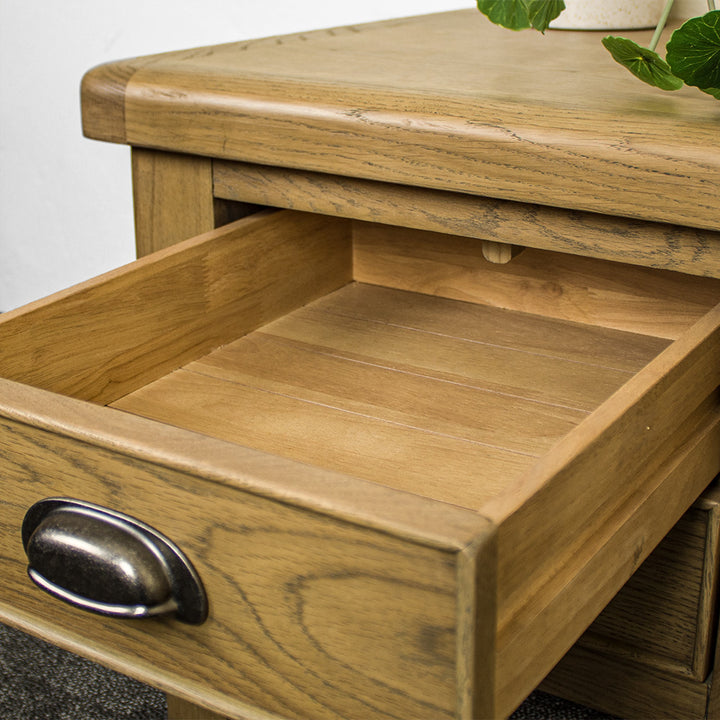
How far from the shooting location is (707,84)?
57 cm

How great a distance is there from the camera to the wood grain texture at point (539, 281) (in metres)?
0.78

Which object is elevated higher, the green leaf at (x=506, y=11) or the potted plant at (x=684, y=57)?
the green leaf at (x=506, y=11)

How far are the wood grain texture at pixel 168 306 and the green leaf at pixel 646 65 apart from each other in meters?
0.29

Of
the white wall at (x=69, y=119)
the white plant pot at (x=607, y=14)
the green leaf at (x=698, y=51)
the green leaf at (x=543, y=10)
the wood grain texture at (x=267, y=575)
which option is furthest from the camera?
the white wall at (x=69, y=119)

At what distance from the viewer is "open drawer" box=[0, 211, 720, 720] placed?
395 mm

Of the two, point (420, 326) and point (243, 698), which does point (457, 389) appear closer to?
point (420, 326)

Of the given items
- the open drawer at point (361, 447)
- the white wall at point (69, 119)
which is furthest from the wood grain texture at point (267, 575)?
the white wall at point (69, 119)

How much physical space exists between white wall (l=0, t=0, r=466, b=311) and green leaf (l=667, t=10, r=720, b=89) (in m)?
0.92

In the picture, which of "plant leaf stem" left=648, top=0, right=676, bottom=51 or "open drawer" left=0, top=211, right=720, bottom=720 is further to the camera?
"plant leaf stem" left=648, top=0, right=676, bottom=51

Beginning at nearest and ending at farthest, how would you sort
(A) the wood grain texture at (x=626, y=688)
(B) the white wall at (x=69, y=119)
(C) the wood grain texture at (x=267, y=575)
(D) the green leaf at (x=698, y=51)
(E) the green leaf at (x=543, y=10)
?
→ (C) the wood grain texture at (x=267, y=575)
(D) the green leaf at (x=698, y=51)
(E) the green leaf at (x=543, y=10)
(A) the wood grain texture at (x=626, y=688)
(B) the white wall at (x=69, y=119)

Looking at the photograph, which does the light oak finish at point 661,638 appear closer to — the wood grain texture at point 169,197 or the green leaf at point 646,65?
the green leaf at point 646,65

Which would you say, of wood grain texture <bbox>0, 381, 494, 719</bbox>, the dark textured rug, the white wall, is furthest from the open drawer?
the white wall

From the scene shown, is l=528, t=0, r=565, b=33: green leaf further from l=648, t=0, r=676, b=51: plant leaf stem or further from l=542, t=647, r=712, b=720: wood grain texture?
l=542, t=647, r=712, b=720: wood grain texture

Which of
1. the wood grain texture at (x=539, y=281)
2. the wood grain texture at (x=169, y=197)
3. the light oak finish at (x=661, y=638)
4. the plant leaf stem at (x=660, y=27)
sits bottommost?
the light oak finish at (x=661, y=638)
